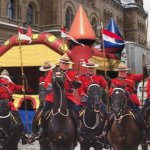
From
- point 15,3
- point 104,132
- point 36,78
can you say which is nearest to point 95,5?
point 15,3

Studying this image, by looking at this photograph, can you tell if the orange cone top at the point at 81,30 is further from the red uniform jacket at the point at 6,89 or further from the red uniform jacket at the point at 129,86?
the red uniform jacket at the point at 129,86

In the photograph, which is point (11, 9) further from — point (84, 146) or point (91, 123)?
point (91, 123)

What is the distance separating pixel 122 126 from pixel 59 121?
130 cm

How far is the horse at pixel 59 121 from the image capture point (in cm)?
705

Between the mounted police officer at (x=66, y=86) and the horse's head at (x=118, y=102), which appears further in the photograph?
the mounted police officer at (x=66, y=86)

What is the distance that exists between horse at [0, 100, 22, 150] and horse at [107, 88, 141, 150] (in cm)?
216

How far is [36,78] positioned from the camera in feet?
53.9

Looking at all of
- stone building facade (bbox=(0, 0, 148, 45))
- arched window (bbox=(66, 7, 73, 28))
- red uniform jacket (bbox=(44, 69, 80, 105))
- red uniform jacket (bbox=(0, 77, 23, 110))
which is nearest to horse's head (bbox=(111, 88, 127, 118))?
red uniform jacket (bbox=(44, 69, 80, 105))

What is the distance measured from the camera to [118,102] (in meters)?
7.19

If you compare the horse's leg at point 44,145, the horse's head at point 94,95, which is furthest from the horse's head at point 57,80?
the horse's leg at point 44,145

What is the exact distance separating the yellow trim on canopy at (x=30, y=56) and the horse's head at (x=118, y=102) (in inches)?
287

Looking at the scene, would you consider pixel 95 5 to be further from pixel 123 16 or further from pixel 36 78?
pixel 36 78

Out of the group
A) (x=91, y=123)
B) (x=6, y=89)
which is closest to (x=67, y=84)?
(x=91, y=123)

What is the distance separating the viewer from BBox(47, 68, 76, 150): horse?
7.05m
